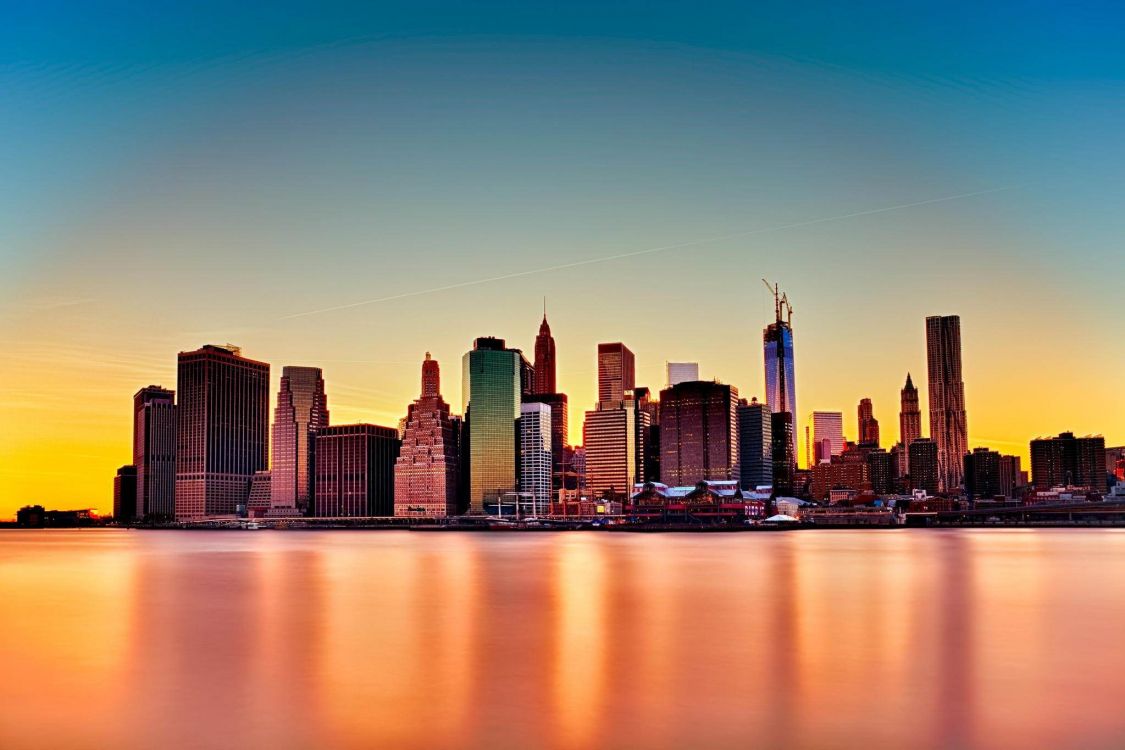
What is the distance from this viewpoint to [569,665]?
1330 inches

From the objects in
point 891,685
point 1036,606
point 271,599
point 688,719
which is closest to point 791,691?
point 891,685

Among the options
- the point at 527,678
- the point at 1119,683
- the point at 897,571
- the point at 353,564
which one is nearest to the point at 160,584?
the point at 353,564

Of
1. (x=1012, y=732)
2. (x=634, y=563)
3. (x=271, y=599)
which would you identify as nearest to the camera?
(x=1012, y=732)

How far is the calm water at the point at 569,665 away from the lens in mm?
24250

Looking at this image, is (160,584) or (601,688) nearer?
(601,688)

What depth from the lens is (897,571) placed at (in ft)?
266

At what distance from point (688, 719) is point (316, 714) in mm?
9581

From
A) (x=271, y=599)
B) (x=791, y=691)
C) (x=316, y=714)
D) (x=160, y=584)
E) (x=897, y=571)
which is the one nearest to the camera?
(x=316, y=714)

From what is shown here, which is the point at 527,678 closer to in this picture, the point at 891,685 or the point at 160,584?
the point at 891,685

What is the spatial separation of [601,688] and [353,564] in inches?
2889

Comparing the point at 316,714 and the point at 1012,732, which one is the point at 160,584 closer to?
the point at 316,714

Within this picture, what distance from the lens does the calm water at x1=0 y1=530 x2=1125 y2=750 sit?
24250 millimetres

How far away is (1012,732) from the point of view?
2372 cm

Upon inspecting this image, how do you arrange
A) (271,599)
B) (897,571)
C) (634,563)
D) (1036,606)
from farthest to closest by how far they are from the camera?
(634,563), (897,571), (271,599), (1036,606)
